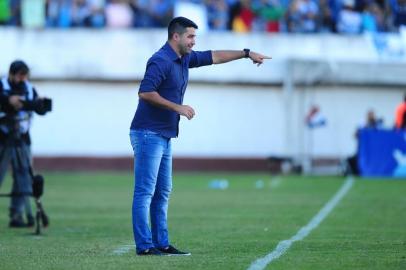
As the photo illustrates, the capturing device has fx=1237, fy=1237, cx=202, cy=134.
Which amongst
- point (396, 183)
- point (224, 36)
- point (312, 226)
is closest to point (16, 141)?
point (312, 226)

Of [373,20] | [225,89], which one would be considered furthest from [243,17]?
[373,20]

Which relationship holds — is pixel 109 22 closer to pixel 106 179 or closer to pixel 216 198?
pixel 106 179

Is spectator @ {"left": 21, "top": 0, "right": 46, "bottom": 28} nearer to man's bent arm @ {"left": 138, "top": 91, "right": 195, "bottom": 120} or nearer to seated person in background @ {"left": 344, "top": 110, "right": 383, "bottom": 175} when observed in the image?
seated person in background @ {"left": 344, "top": 110, "right": 383, "bottom": 175}

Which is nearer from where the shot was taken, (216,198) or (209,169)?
(216,198)

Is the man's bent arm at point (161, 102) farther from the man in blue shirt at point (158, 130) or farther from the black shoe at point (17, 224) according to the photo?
the black shoe at point (17, 224)

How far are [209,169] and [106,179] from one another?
20.7ft

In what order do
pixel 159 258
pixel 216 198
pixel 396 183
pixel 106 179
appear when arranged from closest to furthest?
pixel 159 258, pixel 216 198, pixel 396 183, pixel 106 179

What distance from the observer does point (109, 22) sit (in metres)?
38.0

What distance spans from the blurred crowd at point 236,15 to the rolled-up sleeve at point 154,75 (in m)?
25.4

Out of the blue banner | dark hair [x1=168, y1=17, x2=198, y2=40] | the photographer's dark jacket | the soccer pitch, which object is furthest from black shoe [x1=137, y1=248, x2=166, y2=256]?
the blue banner

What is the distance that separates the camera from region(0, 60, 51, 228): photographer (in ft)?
54.1

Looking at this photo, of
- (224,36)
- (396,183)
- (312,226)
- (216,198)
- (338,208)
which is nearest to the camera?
(312,226)

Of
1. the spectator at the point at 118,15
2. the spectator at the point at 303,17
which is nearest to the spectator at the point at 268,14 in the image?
the spectator at the point at 303,17

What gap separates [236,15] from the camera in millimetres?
38406
